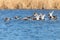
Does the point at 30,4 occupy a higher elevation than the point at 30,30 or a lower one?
higher

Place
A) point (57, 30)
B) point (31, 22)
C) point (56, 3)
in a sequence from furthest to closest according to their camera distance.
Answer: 1. point (56, 3)
2. point (31, 22)
3. point (57, 30)

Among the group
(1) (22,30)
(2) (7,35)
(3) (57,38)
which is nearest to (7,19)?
(1) (22,30)

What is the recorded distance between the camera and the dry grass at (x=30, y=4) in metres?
29.6

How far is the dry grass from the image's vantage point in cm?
2960

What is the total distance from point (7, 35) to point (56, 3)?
11.7 metres

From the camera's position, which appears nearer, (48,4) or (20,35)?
(20,35)

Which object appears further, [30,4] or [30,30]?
[30,4]

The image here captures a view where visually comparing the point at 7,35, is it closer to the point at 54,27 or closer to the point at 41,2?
the point at 54,27

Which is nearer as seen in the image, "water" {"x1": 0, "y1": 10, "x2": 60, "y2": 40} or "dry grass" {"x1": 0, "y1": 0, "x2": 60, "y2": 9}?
"water" {"x1": 0, "y1": 10, "x2": 60, "y2": 40}

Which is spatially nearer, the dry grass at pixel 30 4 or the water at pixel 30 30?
the water at pixel 30 30

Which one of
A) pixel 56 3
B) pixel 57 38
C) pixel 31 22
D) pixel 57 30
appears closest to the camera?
pixel 57 38

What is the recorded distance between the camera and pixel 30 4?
29.9 m

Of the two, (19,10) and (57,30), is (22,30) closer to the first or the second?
(57,30)

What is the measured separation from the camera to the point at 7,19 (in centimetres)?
2439
